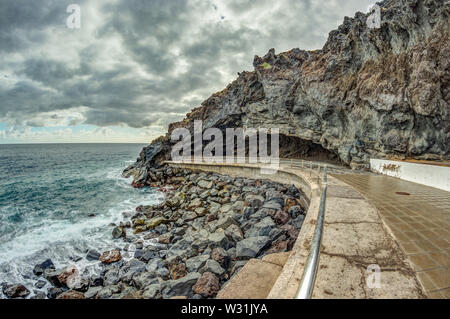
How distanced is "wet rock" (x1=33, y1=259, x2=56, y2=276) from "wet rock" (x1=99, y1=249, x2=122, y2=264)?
1.63m

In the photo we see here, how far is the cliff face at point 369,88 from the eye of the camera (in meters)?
10.1

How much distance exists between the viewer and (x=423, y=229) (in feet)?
13.0

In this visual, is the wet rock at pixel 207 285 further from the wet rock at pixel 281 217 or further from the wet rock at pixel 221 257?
the wet rock at pixel 281 217

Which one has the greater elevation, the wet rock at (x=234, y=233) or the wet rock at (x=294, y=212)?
the wet rock at (x=294, y=212)

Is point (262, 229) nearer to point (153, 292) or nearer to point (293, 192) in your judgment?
point (153, 292)

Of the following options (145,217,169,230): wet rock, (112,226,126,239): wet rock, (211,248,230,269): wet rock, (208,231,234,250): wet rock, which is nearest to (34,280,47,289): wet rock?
(112,226,126,239): wet rock

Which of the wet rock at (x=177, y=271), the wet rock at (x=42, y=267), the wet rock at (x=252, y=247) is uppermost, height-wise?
the wet rock at (x=252, y=247)

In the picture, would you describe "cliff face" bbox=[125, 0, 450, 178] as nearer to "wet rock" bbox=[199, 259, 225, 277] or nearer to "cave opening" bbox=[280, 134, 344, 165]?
"cave opening" bbox=[280, 134, 344, 165]

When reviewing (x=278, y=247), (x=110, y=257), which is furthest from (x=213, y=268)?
(x=110, y=257)

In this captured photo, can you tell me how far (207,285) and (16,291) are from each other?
6181mm

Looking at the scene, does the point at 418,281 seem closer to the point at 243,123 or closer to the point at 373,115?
the point at 373,115

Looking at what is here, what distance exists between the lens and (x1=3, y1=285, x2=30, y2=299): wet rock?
19.3 ft

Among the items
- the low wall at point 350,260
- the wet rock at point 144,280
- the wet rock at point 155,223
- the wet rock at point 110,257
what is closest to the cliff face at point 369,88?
the low wall at point 350,260

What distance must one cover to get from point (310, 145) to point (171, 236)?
20.4 m
